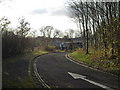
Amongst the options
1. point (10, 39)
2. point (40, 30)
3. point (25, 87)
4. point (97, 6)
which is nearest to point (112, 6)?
point (97, 6)

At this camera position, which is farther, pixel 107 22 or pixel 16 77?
pixel 107 22

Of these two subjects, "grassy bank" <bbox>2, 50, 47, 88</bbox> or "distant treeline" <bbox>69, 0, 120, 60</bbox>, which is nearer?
"grassy bank" <bbox>2, 50, 47, 88</bbox>

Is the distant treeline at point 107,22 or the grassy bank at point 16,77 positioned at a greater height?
the distant treeline at point 107,22

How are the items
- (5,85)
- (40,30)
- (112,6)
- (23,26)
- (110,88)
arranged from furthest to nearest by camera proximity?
(40,30) < (23,26) < (112,6) < (110,88) < (5,85)

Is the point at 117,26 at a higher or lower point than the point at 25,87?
higher

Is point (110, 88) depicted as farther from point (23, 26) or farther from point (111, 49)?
point (23, 26)

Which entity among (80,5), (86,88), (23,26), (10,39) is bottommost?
(86,88)

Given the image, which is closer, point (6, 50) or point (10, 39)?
point (6, 50)

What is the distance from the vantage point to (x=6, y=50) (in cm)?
2034

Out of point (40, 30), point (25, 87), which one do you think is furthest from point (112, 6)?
point (40, 30)

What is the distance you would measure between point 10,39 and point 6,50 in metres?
2.39

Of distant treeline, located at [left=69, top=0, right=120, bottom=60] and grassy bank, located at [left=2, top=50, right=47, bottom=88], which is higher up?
distant treeline, located at [left=69, top=0, right=120, bottom=60]

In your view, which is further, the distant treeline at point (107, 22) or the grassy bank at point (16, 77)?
the distant treeline at point (107, 22)

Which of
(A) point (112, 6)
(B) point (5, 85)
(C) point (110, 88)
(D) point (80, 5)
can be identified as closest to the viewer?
(B) point (5, 85)
